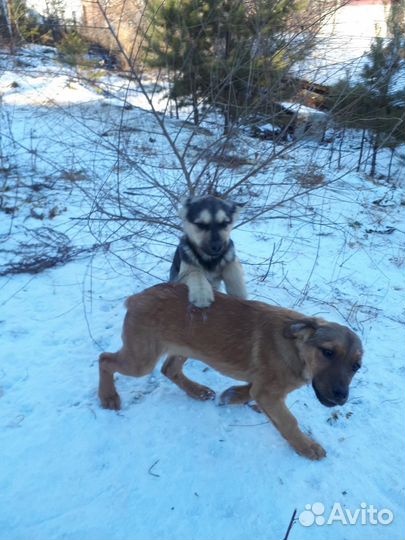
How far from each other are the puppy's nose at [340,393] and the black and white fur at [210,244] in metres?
1.54

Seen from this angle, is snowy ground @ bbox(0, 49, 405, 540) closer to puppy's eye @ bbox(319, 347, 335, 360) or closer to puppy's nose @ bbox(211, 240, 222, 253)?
puppy's eye @ bbox(319, 347, 335, 360)

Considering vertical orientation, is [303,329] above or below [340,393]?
above

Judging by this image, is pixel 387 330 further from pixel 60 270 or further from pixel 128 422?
pixel 60 270

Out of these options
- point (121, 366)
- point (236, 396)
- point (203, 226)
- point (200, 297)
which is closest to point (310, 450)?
point (236, 396)

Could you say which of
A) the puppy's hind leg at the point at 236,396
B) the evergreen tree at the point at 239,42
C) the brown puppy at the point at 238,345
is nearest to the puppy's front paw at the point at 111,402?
the brown puppy at the point at 238,345

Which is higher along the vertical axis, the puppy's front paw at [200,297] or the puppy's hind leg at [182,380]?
the puppy's front paw at [200,297]

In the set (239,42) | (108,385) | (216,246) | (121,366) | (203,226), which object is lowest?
(108,385)

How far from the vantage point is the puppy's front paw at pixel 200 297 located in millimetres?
3238

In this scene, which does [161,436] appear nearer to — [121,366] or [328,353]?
[121,366]

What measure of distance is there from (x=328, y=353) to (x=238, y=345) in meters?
0.71

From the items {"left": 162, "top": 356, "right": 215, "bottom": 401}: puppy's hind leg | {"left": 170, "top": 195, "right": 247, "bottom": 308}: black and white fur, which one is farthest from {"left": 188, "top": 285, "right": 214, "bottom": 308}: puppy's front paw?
{"left": 162, "top": 356, "right": 215, "bottom": 401}: puppy's hind leg

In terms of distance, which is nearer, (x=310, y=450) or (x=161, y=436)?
(x=310, y=450)

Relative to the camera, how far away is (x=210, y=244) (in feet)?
12.6

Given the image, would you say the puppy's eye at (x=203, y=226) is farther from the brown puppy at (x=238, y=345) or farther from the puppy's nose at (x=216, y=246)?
the brown puppy at (x=238, y=345)
